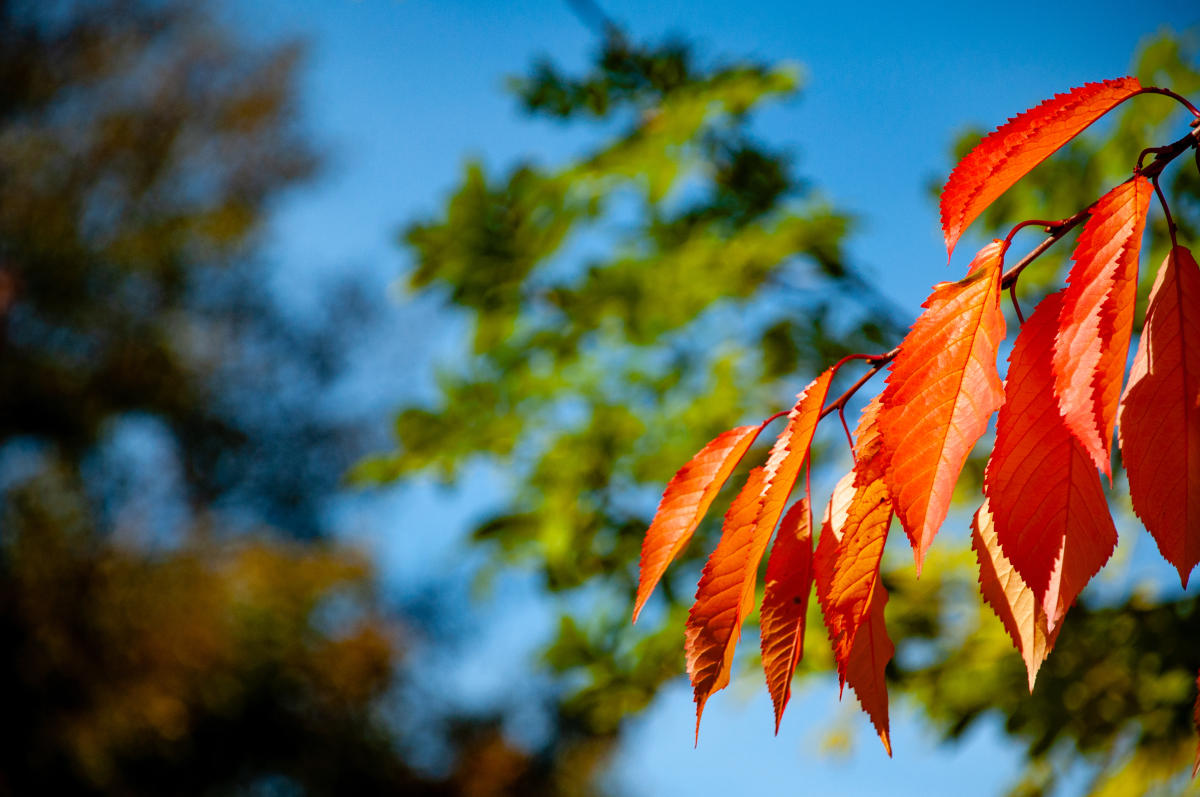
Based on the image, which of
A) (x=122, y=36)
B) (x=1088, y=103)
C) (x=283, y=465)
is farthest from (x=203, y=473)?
(x=1088, y=103)

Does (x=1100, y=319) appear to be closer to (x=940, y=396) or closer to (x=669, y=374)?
(x=940, y=396)

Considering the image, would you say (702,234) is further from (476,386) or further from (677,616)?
(677,616)

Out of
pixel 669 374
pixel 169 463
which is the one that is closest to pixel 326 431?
pixel 169 463

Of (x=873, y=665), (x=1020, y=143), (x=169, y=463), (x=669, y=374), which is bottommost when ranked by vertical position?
(x=873, y=665)

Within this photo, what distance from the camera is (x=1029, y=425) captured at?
0.92ft

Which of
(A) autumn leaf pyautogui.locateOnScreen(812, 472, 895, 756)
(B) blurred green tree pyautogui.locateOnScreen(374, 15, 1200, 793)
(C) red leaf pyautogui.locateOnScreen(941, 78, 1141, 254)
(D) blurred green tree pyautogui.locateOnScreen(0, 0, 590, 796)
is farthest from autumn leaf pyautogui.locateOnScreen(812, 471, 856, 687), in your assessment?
(D) blurred green tree pyautogui.locateOnScreen(0, 0, 590, 796)

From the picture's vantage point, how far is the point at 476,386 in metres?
1.25

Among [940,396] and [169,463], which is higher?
[169,463]

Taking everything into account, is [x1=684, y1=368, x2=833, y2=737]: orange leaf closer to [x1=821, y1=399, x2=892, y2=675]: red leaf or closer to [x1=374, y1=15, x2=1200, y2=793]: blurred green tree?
[x1=821, y1=399, x2=892, y2=675]: red leaf

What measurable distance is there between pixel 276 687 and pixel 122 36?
5890 millimetres

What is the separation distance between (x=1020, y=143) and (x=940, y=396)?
0.33 ft

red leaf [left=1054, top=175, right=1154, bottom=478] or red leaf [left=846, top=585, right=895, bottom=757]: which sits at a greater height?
red leaf [left=1054, top=175, right=1154, bottom=478]

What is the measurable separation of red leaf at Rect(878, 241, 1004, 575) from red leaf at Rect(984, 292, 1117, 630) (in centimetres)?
2

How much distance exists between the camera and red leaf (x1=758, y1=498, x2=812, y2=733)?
0.32 m
